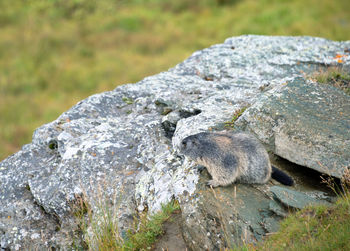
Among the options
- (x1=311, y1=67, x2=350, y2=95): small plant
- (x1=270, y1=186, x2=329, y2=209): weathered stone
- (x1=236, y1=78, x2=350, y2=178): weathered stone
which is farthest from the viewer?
(x1=311, y1=67, x2=350, y2=95): small plant

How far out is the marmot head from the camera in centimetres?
593

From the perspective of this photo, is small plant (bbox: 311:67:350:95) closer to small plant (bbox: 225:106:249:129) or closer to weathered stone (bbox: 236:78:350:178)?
weathered stone (bbox: 236:78:350:178)

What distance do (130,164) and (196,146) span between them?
180 cm

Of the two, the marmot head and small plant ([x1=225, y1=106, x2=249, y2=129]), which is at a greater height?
the marmot head

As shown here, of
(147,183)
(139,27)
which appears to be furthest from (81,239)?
(139,27)

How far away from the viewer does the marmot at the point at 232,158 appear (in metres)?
5.78

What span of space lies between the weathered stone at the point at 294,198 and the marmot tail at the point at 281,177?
540 millimetres

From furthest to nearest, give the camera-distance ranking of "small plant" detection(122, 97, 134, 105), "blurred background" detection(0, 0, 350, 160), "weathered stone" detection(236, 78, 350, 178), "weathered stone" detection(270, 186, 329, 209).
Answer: "blurred background" detection(0, 0, 350, 160) < "small plant" detection(122, 97, 134, 105) < "weathered stone" detection(236, 78, 350, 178) < "weathered stone" detection(270, 186, 329, 209)

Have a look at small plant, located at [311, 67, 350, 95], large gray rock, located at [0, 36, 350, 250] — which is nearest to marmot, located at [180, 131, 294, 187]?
large gray rock, located at [0, 36, 350, 250]

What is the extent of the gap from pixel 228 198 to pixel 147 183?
5.60 ft

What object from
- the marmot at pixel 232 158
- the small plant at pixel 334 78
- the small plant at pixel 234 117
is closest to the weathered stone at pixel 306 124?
the small plant at pixel 234 117

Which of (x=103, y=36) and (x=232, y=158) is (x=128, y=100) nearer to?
(x=232, y=158)

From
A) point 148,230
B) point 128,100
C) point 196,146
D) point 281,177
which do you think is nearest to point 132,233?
point 148,230

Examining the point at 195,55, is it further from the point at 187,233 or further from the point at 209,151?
the point at 187,233
